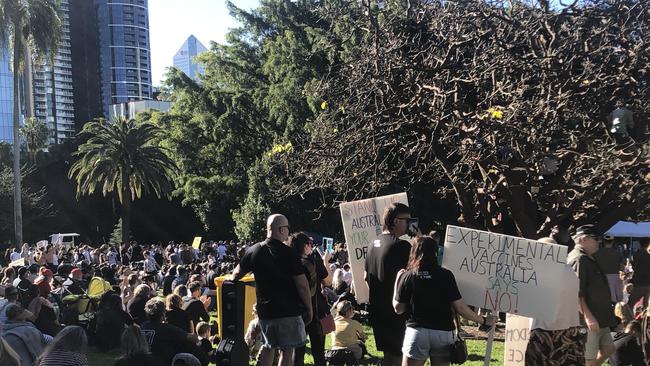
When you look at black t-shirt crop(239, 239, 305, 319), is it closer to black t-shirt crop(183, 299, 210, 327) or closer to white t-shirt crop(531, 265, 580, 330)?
white t-shirt crop(531, 265, 580, 330)

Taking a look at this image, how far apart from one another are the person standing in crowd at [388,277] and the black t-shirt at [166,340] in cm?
215

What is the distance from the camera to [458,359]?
484 centimetres

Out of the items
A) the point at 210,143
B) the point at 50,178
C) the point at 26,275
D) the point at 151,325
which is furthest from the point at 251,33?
the point at 151,325

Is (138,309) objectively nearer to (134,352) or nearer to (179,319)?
(179,319)

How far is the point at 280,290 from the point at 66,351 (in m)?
1.62

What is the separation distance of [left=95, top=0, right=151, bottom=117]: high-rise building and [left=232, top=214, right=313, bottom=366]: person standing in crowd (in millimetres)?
94779

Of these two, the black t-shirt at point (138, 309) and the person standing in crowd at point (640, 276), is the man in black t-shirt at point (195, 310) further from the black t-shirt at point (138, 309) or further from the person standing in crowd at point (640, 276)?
the person standing in crowd at point (640, 276)

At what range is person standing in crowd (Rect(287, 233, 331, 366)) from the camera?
6422 mm

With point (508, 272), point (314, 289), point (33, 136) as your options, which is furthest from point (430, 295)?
point (33, 136)

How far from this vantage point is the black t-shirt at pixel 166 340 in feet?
21.0

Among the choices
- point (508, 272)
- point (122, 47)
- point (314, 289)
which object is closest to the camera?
point (508, 272)

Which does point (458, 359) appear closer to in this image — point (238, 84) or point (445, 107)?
point (445, 107)

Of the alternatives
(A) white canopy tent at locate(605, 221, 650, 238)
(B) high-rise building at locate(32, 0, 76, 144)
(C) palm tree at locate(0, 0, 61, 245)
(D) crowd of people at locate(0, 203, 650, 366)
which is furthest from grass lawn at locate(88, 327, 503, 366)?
(B) high-rise building at locate(32, 0, 76, 144)

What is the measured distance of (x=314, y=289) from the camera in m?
6.44
